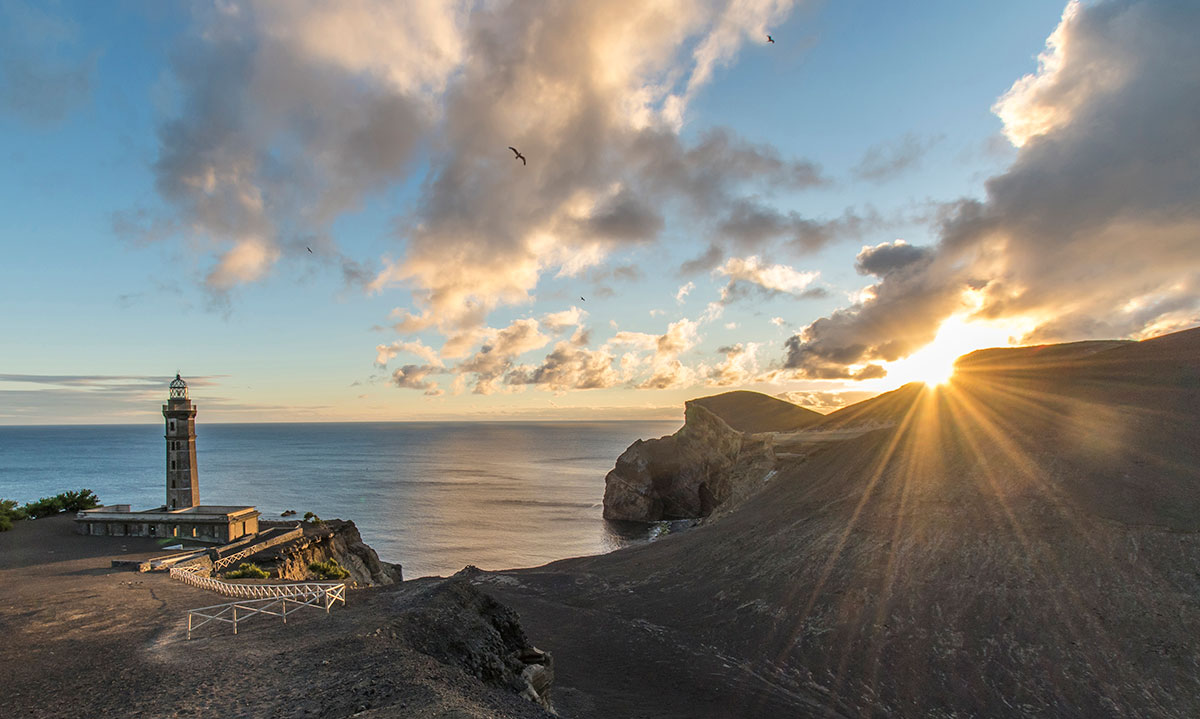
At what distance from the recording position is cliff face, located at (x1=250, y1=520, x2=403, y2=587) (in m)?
36.4

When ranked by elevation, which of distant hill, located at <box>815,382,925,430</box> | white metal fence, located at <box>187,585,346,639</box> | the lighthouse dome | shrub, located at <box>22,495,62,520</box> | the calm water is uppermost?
the lighthouse dome

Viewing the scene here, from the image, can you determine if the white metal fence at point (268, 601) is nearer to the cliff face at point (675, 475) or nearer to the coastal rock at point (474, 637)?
the coastal rock at point (474, 637)

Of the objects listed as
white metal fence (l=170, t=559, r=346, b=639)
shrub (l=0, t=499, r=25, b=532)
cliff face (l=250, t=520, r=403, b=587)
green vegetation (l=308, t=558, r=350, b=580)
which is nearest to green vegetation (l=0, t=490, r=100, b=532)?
shrub (l=0, t=499, r=25, b=532)

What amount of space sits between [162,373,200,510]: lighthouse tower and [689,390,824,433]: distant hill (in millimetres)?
80797

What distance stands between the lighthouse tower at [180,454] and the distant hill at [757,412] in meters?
80.8

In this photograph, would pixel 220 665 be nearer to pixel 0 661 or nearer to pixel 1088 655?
pixel 0 661

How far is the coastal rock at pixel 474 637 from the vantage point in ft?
61.2

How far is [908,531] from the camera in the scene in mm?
38094

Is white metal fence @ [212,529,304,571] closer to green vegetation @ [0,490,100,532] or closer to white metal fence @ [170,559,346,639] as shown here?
white metal fence @ [170,559,346,639]

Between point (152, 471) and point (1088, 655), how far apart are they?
21920cm

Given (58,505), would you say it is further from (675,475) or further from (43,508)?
(675,475)

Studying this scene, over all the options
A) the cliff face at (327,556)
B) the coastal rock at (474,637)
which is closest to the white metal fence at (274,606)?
the coastal rock at (474,637)

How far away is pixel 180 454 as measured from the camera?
48125 millimetres

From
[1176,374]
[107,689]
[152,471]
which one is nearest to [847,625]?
[107,689]
